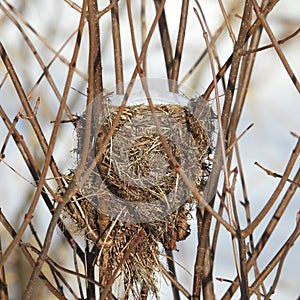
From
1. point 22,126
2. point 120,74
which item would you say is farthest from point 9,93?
point 120,74

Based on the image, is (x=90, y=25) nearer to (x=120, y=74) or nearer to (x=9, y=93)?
(x=120, y=74)

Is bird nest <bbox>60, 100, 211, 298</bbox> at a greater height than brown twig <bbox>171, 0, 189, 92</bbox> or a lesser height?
lesser

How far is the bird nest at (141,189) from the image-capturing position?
6.41 feet

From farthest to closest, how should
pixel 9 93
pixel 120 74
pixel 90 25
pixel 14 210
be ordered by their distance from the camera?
pixel 9 93, pixel 14 210, pixel 120 74, pixel 90 25

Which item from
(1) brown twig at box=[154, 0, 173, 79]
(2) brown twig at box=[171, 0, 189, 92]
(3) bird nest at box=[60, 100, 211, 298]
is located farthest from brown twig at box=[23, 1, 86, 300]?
(1) brown twig at box=[154, 0, 173, 79]

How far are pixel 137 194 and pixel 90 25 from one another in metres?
0.52

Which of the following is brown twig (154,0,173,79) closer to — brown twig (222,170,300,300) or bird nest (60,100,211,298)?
bird nest (60,100,211,298)

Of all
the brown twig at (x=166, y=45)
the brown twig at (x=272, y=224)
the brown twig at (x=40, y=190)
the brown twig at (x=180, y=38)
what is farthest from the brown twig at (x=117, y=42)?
the brown twig at (x=272, y=224)

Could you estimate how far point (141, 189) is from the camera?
1983 mm

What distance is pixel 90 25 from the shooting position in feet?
5.91

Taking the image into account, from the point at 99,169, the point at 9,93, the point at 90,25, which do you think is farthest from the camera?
the point at 9,93

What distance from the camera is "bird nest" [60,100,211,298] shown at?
1955 mm

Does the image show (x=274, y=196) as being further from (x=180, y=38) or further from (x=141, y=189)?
(x=180, y=38)

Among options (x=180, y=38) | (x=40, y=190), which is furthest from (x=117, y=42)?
(x=40, y=190)
